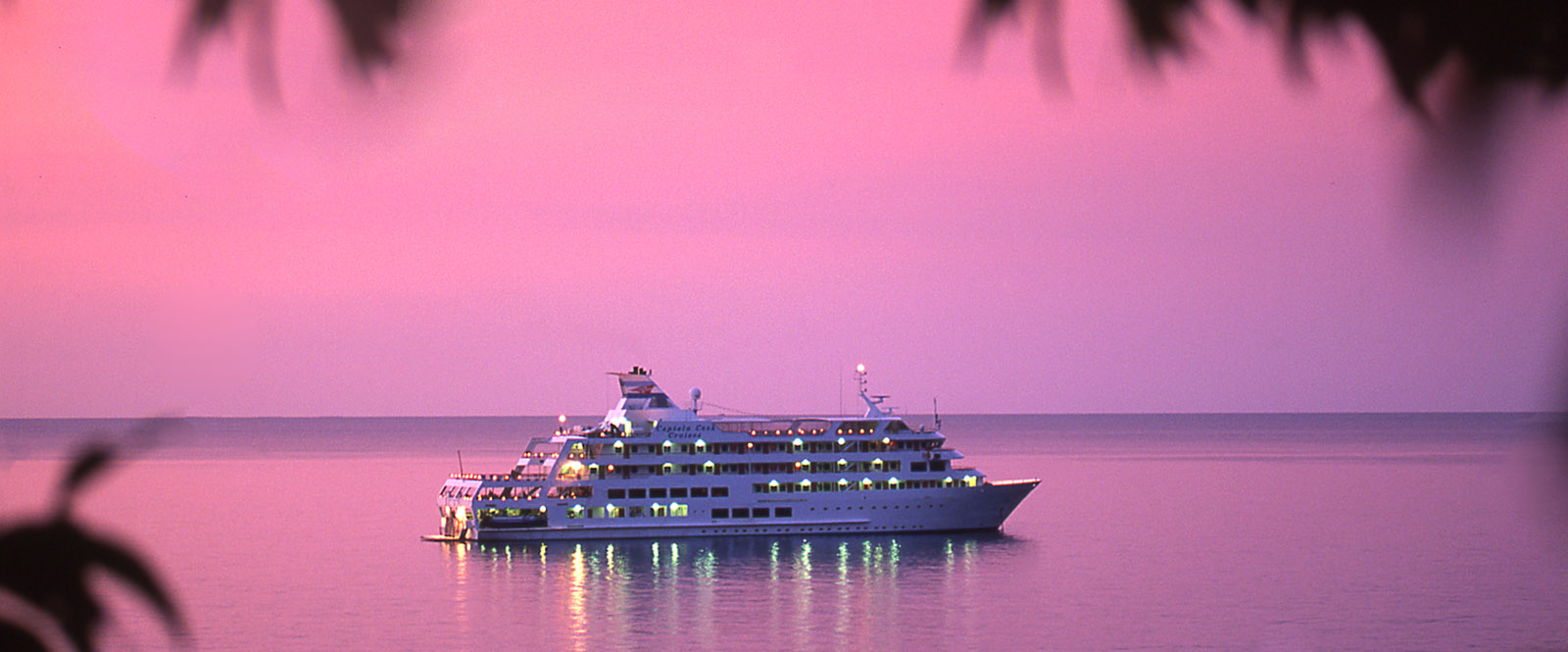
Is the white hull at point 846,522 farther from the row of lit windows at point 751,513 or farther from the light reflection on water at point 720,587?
the light reflection on water at point 720,587

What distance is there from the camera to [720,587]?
51.1 meters

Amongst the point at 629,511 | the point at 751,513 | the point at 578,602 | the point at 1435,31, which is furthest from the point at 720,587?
the point at 1435,31

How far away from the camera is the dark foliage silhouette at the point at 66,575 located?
5.88 ft

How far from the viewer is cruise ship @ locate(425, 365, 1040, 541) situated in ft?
189

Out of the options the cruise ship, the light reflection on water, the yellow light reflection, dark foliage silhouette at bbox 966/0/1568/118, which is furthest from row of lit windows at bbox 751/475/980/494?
dark foliage silhouette at bbox 966/0/1568/118

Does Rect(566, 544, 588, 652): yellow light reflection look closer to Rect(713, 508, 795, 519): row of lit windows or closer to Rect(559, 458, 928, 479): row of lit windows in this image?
Rect(559, 458, 928, 479): row of lit windows

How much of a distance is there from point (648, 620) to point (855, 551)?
1434 centimetres

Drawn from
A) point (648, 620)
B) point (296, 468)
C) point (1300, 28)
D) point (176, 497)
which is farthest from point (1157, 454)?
point (1300, 28)

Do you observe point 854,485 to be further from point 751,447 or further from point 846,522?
point 751,447

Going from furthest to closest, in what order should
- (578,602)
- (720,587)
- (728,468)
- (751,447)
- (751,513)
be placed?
1. (728,468)
2. (751,513)
3. (751,447)
4. (720,587)
5. (578,602)

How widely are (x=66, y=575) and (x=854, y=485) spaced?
5770 centimetres

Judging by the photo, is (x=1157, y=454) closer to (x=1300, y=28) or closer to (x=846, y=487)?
(x=846, y=487)

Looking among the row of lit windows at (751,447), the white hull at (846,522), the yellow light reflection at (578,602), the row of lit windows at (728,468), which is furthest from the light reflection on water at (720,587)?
the row of lit windows at (751,447)

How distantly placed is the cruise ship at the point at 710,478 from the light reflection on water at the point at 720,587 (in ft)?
3.67
